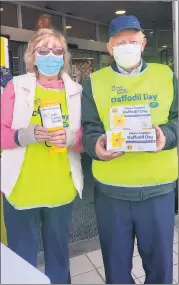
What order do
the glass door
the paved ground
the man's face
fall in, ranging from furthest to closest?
the paved ground
the glass door
the man's face

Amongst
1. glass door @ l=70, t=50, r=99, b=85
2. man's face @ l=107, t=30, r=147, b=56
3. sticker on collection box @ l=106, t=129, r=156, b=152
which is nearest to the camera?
sticker on collection box @ l=106, t=129, r=156, b=152

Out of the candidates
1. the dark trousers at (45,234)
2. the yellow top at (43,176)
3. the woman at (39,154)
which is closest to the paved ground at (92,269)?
the dark trousers at (45,234)

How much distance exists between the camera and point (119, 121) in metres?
1.23

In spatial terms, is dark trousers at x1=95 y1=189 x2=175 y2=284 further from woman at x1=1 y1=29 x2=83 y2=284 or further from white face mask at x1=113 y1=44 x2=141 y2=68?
white face mask at x1=113 y1=44 x2=141 y2=68

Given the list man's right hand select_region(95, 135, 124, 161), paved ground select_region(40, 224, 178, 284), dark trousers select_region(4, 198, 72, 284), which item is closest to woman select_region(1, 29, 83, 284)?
dark trousers select_region(4, 198, 72, 284)

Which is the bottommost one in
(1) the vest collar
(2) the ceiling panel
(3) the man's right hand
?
(3) the man's right hand

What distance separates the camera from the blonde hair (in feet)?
4.26

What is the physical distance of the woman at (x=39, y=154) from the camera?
4.17 feet

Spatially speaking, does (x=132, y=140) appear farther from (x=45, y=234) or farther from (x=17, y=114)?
(x=45, y=234)

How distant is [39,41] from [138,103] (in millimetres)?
442

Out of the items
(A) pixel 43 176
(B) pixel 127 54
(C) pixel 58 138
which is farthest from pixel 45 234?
(B) pixel 127 54

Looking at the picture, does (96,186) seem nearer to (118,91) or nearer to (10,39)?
(118,91)

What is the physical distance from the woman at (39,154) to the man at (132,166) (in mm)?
95

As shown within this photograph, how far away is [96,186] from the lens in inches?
59.4
